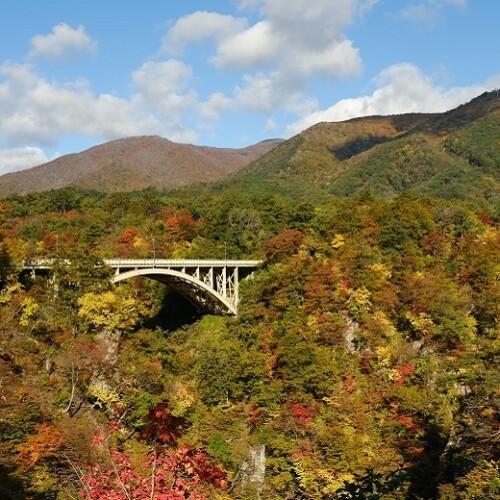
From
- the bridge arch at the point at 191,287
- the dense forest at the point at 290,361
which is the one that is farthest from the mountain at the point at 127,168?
the dense forest at the point at 290,361

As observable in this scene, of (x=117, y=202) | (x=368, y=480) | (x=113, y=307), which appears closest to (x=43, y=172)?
(x=117, y=202)

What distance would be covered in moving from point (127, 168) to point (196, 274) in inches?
4099

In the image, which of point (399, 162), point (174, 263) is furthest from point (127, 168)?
point (174, 263)

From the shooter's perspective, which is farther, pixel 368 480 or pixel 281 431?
pixel 281 431

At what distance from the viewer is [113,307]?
31266 mm

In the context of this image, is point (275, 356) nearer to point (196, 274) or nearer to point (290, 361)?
point (290, 361)

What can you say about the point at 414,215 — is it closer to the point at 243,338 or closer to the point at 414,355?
the point at 414,355

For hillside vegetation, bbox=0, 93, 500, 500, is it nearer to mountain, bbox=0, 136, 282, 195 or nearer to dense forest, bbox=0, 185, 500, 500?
dense forest, bbox=0, 185, 500, 500

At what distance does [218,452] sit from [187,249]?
71.0ft

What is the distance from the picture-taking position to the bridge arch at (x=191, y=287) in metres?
32.2

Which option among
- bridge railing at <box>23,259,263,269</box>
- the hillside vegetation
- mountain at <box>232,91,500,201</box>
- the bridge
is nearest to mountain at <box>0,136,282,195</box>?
mountain at <box>232,91,500,201</box>

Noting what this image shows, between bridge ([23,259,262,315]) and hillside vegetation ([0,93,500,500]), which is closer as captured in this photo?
hillside vegetation ([0,93,500,500])

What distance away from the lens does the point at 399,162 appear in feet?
351

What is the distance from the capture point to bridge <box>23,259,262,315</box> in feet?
104
